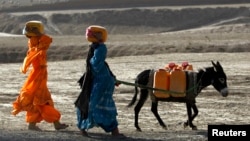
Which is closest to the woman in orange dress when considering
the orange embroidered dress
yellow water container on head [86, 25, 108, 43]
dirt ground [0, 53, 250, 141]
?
the orange embroidered dress

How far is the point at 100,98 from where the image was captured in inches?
451

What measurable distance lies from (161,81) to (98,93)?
206 cm

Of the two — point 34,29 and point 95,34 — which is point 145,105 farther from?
point 95,34

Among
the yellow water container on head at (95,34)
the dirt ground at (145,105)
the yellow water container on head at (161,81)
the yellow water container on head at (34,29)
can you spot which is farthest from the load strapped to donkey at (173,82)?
the yellow water container on head at (34,29)

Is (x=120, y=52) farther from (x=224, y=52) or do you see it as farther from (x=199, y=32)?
(x=199, y=32)

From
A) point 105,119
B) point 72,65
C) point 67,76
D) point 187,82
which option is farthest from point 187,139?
point 72,65

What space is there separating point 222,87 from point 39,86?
324 cm

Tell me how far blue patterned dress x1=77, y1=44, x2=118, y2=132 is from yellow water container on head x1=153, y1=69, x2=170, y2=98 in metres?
1.80

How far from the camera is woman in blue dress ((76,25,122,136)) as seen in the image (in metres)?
11.4

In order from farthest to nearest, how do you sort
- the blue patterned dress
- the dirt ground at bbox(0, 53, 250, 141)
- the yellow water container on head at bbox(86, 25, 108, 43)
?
the dirt ground at bbox(0, 53, 250, 141) < the yellow water container on head at bbox(86, 25, 108, 43) < the blue patterned dress

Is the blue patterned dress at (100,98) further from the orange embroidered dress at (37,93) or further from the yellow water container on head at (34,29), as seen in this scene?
the yellow water container on head at (34,29)

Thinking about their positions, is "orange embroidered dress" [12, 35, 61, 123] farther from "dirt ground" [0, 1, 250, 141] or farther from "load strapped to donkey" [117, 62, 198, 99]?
"load strapped to donkey" [117, 62, 198, 99]

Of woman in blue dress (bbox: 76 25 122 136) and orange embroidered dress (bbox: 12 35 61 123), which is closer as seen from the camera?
woman in blue dress (bbox: 76 25 122 136)

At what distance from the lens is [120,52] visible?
3266cm
